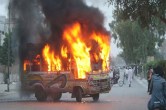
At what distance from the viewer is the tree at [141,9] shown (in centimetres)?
2053

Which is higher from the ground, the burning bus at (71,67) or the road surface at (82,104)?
the burning bus at (71,67)

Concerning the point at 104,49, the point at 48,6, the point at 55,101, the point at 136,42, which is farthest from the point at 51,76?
the point at 136,42

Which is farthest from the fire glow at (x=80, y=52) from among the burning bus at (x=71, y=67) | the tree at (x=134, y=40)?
the tree at (x=134, y=40)

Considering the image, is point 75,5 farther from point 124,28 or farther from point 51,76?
point 124,28

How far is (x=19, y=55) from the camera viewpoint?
27594 mm

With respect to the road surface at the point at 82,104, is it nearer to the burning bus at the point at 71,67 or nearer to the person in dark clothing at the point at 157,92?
the burning bus at the point at 71,67

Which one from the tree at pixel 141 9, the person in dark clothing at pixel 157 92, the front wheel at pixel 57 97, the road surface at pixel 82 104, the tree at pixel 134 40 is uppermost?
the tree at pixel 134 40

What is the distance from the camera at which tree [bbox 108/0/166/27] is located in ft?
67.3

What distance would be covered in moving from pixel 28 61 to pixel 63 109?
23.8 feet

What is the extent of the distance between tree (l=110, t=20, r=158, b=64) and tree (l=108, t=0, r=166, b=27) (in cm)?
3769

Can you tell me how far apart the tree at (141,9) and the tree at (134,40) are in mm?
37690

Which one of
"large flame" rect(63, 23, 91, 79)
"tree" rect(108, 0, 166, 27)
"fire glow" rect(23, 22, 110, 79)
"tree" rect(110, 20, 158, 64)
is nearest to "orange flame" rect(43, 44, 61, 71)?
"fire glow" rect(23, 22, 110, 79)

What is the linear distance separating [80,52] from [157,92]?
612 inches

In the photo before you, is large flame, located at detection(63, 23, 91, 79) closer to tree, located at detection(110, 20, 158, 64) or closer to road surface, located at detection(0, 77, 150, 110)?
road surface, located at detection(0, 77, 150, 110)
